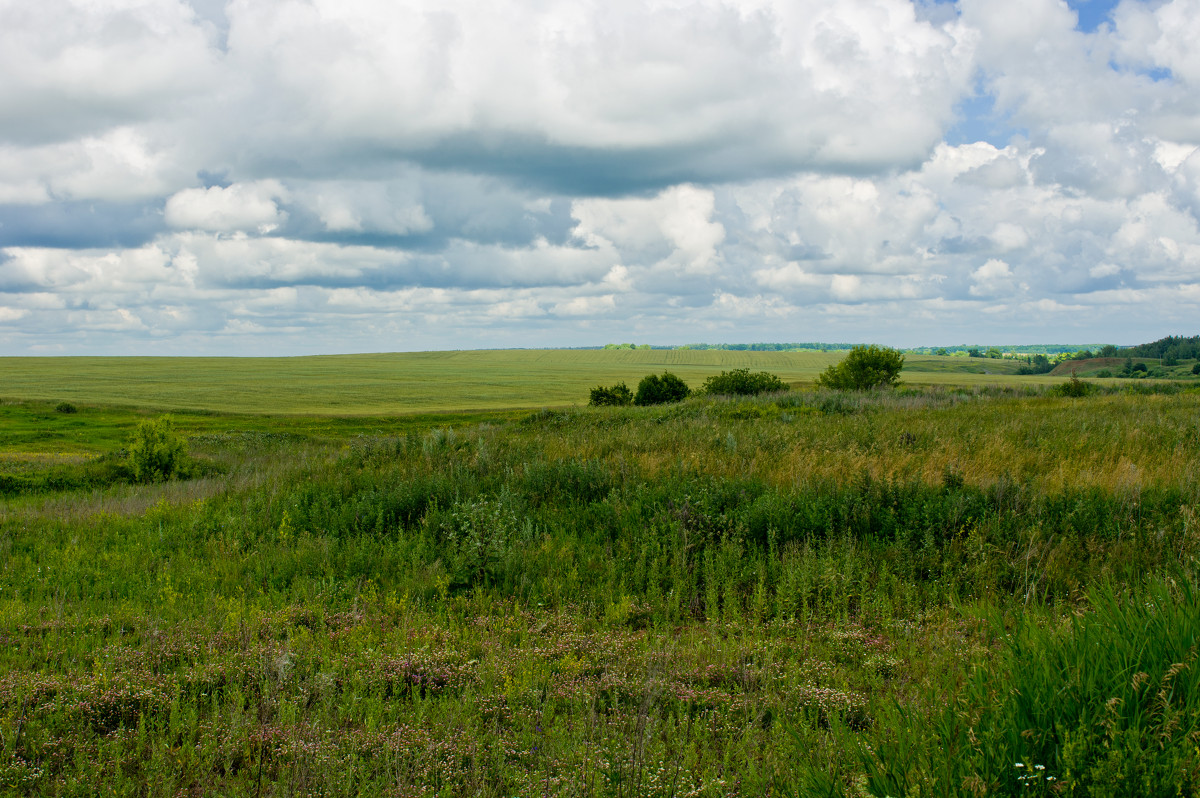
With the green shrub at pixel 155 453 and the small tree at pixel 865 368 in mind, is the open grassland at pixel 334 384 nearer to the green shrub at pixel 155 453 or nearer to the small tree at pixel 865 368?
the small tree at pixel 865 368

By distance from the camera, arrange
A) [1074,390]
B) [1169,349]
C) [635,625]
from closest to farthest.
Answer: [635,625], [1074,390], [1169,349]

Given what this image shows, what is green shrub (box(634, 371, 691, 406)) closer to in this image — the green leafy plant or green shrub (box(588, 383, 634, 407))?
green shrub (box(588, 383, 634, 407))

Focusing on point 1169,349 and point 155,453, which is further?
point 1169,349

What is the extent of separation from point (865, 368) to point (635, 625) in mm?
62559

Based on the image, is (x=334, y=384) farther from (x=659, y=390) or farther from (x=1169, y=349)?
(x=1169, y=349)

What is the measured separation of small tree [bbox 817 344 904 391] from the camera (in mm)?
61562

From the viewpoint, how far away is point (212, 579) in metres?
6.86

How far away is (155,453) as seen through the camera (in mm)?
26734

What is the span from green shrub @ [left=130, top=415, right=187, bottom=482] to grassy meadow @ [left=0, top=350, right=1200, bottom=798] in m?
16.5

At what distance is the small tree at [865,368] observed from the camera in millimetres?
61562

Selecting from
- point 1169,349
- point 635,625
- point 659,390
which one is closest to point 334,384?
point 659,390

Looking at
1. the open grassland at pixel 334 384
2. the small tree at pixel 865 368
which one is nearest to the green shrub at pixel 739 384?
the small tree at pixel 865 368

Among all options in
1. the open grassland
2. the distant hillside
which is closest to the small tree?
the open grassland

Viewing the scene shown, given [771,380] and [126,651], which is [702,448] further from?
[771,380]
